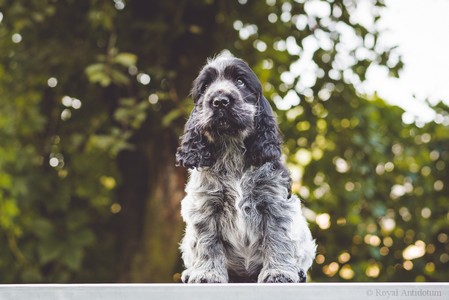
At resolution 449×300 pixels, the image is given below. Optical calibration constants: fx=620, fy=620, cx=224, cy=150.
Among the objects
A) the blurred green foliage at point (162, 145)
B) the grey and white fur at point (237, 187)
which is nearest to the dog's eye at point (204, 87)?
the grey and white fur at point (237, 187)

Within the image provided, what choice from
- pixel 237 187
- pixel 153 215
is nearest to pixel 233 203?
pixel 237 187

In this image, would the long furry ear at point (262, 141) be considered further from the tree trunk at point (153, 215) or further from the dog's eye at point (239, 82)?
the tree trunk at point (153, 215)

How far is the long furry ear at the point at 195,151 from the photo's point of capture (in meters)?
2.58

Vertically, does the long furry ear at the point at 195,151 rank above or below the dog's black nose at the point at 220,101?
below

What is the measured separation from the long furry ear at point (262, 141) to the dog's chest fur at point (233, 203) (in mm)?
39

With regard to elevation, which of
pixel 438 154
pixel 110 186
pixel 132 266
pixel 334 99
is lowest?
pixel 132 266

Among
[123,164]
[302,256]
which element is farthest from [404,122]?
[302,256]

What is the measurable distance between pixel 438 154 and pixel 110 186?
12.1ft

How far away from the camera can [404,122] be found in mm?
6629

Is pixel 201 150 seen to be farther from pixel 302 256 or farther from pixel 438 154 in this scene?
pixel 438 154

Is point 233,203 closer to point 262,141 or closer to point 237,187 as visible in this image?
point 237,187

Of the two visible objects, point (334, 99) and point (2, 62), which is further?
point (2, 62)

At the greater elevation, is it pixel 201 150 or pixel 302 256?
pixel 201 150

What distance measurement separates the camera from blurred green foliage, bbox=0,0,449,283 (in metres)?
5.75
